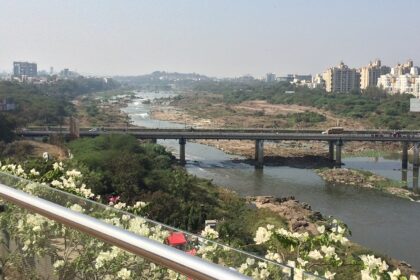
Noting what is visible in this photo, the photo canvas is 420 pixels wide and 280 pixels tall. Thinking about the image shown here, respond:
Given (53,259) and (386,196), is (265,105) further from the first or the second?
(53,259)

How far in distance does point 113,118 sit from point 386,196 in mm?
35120

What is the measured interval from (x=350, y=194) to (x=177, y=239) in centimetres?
A: 2051

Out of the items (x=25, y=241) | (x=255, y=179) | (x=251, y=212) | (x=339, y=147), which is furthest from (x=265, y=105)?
(x=25, y=241)

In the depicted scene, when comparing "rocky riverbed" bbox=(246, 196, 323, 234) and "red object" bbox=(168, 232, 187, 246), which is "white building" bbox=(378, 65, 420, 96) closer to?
"rocky riverbed" bbox=(246, 196, 323, 234)

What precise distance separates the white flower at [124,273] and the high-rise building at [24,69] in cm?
12979

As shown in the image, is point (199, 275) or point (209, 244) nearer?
point (199, 275)

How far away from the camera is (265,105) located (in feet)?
217

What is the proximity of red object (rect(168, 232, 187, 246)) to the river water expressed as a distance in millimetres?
12047

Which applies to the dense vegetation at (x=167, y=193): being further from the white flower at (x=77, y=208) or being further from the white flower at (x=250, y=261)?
the white flower at (x=250, y=261)

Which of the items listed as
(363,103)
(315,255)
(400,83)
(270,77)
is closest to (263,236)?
(315,255)

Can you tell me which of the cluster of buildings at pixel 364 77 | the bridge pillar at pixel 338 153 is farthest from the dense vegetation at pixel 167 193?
the cluster of buildings at pixel 364 77

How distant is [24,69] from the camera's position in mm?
128000

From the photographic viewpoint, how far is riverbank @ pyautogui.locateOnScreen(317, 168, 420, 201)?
21062mm

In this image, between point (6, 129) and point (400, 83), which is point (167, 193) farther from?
point (400, 83)
